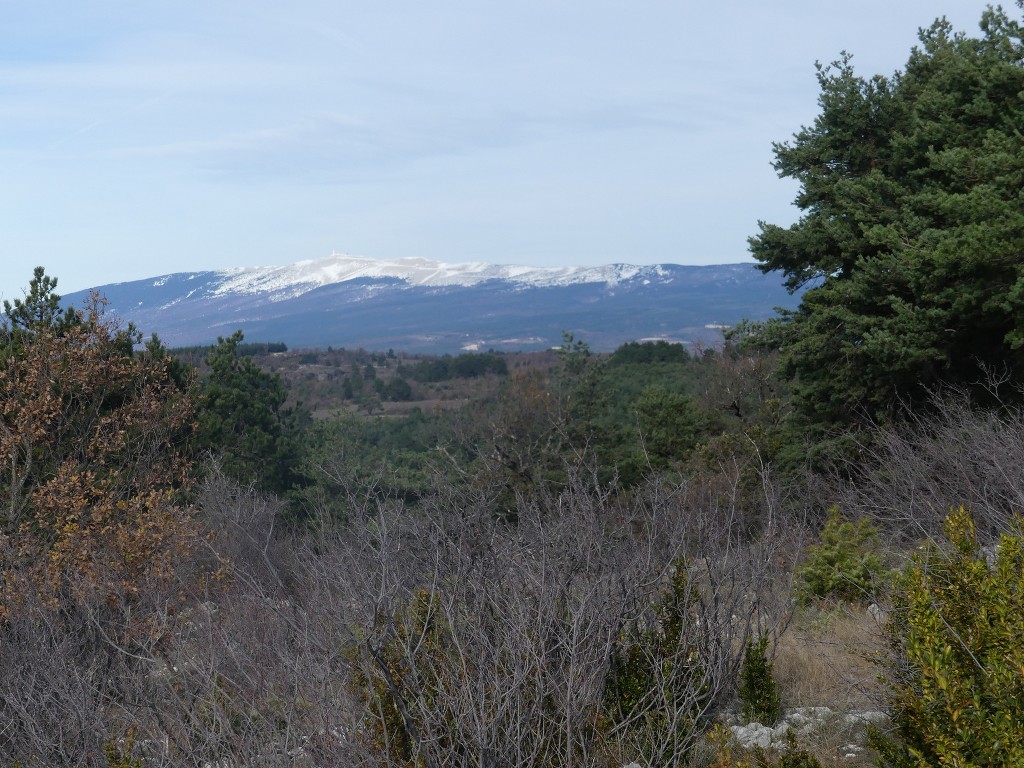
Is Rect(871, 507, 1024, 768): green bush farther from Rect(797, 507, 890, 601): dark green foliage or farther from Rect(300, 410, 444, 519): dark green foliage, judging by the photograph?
Rect(300, 410, 444, 519): dark green foliage

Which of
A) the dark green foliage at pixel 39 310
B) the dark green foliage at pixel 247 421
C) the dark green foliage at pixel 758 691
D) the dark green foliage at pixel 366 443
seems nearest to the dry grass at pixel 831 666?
the dark green foliage at pixel 758 691

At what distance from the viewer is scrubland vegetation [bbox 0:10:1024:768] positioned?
4492 mm

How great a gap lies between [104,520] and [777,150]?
49.8 feet

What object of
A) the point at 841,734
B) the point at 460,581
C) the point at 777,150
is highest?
the point at 777,150

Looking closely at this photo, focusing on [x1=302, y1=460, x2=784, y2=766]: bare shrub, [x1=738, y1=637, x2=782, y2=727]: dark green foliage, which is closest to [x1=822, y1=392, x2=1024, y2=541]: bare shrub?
[x1=738, y1=637, x2=782, y2=727]: dark green foliage

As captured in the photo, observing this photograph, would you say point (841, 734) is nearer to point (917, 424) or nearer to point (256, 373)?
point (917, 424)

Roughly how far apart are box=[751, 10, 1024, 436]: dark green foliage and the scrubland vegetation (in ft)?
0.24

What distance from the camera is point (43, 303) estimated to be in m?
21.2

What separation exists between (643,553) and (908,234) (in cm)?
1273

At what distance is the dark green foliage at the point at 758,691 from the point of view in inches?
235

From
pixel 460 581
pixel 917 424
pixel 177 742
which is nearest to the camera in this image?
pixel 177 742

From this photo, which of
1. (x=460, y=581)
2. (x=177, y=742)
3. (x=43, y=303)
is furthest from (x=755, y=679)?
(x=43, y=303)

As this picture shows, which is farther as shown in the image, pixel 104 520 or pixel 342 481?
pixel 104 520

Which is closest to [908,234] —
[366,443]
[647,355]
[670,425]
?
[670,425]
